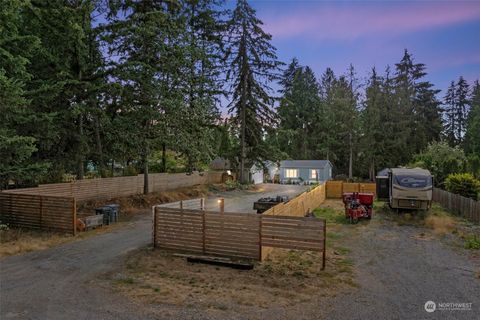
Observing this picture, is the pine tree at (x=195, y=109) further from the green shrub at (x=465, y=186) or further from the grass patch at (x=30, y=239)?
the green shrub at (x=465, y=186)

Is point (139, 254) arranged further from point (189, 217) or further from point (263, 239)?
point (263, 239)

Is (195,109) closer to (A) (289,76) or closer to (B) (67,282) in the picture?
(B) (67,282)

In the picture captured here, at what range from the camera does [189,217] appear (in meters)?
10.5

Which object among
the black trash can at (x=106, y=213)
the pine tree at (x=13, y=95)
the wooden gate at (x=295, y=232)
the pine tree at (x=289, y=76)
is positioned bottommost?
the black trash can at (x=106, y=213)

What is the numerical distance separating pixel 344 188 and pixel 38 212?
74.1ft

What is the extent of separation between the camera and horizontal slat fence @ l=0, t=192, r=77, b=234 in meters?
13.2

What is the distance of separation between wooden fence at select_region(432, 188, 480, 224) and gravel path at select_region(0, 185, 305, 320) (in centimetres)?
1603

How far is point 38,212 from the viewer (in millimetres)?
13727

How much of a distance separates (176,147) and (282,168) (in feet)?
86.3

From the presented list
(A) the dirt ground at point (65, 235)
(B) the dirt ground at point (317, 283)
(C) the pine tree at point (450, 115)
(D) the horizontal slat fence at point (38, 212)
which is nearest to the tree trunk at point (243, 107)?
(A) the dirt ground at point (65, 235)

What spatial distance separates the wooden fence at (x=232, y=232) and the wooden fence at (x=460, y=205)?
484 inches

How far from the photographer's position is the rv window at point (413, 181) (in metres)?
18.4

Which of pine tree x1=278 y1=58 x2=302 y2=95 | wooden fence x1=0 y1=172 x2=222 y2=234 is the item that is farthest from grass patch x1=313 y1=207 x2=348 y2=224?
pine tree x1=278 y1=58 x2=302 y2=95

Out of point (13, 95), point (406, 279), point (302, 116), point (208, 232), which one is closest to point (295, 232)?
point (208, 232)
